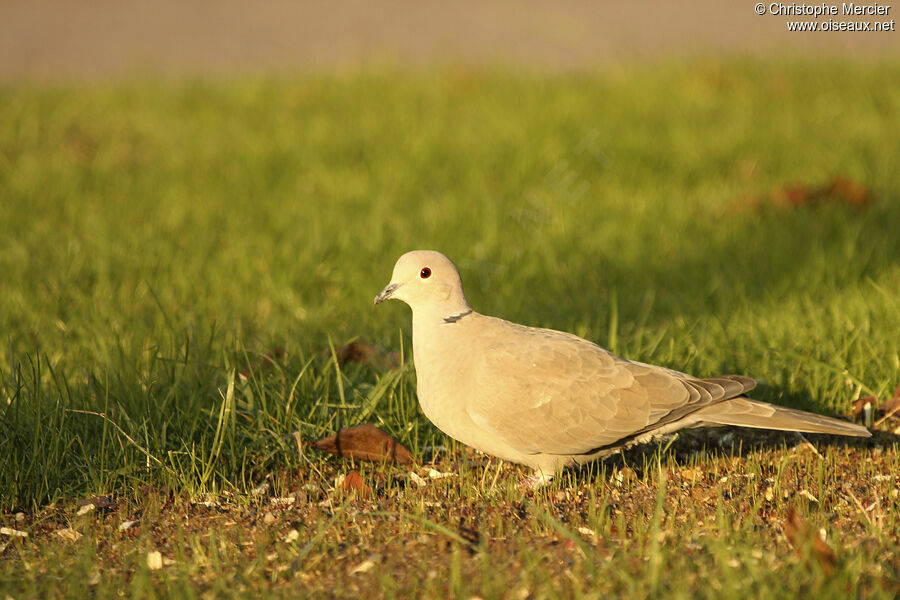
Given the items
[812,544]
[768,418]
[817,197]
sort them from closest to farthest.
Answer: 1. [812,544]
2. [768,418]
3. [817,197]

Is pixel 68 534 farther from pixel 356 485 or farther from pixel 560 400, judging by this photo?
pixel 560 400

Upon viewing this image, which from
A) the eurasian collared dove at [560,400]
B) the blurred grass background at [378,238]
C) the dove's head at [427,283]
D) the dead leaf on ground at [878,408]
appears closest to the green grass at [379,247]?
the blurred grass background at [378,238]

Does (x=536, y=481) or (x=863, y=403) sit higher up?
(x=863, y=403)

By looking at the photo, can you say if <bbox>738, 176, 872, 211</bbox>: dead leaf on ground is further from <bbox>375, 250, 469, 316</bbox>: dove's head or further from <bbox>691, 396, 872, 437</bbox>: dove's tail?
<bbox>375, 250, 469, 316</bbox>: dove's head

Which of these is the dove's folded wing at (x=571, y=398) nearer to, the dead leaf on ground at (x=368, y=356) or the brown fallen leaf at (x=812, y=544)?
the brown fallen leaf at (x=812, y=544)

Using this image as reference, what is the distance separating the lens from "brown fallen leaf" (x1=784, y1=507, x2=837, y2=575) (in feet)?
9.87

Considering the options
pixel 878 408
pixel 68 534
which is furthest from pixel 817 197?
pixel 68 534

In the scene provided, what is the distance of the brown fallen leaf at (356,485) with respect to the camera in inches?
157

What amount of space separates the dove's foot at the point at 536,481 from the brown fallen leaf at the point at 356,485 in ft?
2.09

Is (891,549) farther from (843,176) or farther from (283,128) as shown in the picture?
(283,128)

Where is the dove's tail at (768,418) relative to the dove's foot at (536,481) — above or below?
above

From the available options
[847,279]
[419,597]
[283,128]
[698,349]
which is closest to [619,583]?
[419,597]

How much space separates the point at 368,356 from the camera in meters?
4.96

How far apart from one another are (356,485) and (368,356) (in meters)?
1.03
